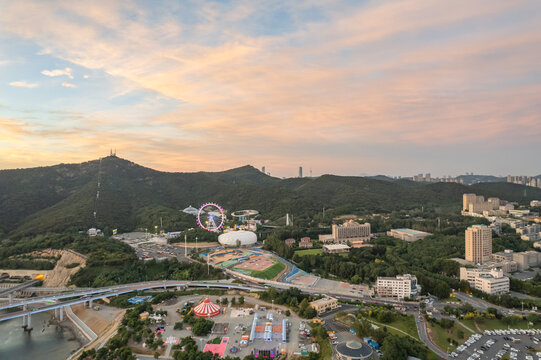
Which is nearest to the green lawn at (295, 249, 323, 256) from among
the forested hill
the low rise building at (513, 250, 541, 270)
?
the low rise building at (513, 250, 541, 270)

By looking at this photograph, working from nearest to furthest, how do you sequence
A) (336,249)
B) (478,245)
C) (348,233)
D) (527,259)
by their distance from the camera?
1. (527,259)
2. (478,245)
3. (336,249)
4. (348,233)

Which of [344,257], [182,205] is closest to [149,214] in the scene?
[182,205]

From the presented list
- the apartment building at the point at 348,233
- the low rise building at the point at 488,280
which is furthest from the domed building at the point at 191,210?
the low rise building at the point at 488,280

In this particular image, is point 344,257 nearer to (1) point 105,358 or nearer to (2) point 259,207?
(1) point 105,358

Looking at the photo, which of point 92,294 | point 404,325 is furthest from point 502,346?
point 92,294

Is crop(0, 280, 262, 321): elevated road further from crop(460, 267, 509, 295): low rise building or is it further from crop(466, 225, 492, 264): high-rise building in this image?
crop(466, 225, 492, 264): high-rise building

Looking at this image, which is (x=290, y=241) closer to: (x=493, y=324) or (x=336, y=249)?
(x=336, y=249)

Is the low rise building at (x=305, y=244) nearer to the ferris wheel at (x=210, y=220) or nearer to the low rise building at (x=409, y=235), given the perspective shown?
the low rise building at (x=409, y=235)
